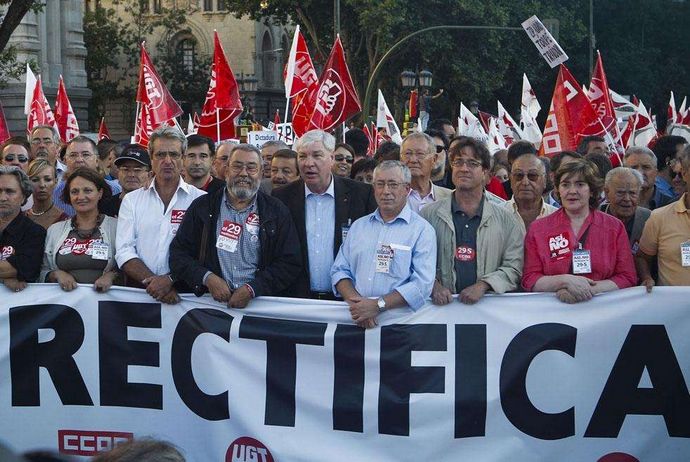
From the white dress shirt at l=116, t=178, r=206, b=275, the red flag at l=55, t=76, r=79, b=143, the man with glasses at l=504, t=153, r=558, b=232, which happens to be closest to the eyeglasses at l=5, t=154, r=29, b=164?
the white dress shirt at l=116, t=178, r=206, b=275

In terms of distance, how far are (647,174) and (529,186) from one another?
206 cm

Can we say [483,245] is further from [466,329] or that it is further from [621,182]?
[621,182]

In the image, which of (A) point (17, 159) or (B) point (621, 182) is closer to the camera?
(B) point (621, 182)

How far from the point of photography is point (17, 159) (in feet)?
32.6

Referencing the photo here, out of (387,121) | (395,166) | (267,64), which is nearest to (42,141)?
(395,166)

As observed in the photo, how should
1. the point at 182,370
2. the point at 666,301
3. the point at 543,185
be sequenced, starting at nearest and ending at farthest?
the point at 666,301 < the point at 182,370 < the point at 543,185

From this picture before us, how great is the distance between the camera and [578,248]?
20.3 ft

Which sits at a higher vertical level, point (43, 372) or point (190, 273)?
point (190, 273)

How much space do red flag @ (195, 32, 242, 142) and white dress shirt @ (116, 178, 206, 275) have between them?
666cm

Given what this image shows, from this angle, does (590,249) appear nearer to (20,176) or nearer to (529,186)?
(529,186)

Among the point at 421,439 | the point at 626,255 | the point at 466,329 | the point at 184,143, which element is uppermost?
the point at 184,143

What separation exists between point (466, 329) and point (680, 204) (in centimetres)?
136

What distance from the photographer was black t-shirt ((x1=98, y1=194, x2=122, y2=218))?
7.42 m

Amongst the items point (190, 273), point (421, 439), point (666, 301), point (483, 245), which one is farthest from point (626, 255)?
point (190, 273)
